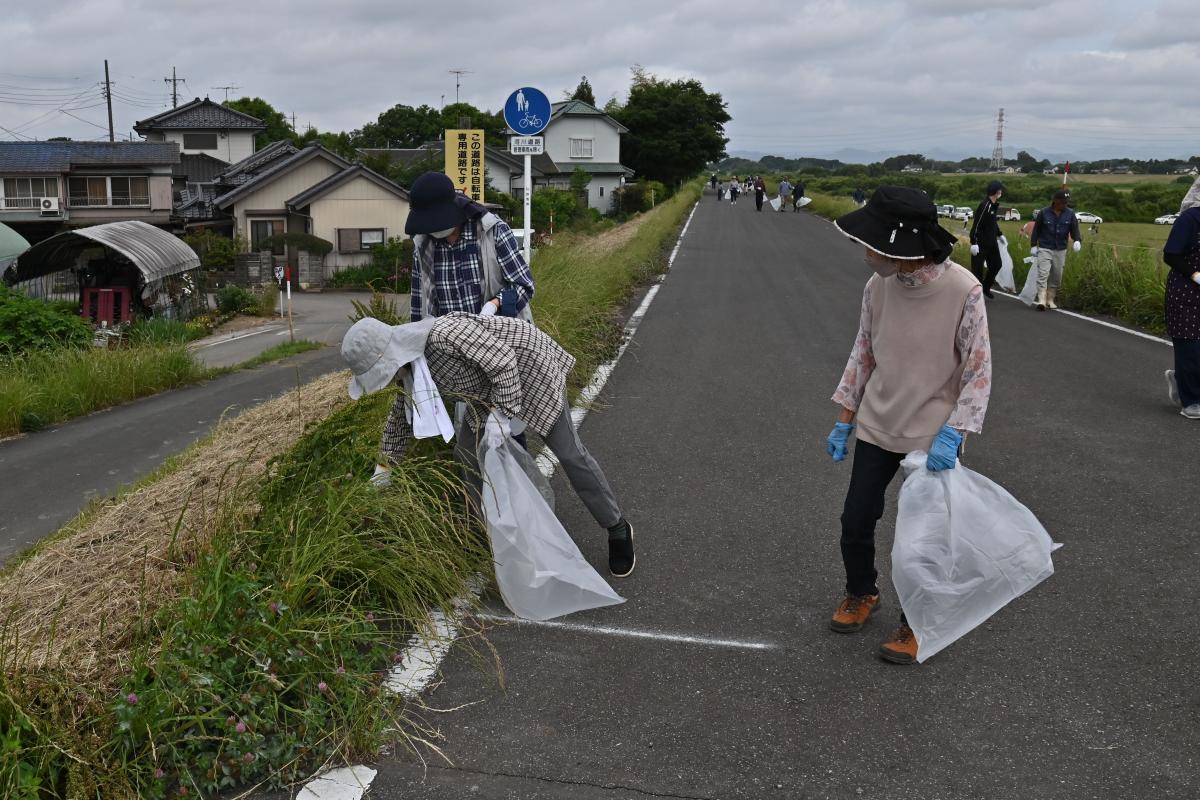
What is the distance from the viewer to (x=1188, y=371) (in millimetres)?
7762

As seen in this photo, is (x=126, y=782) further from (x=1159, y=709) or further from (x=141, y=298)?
(x=141, y=298)

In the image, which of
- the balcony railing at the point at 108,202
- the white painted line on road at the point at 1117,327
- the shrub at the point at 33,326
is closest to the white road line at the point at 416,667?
the white painted line on road at the point at 1117,327

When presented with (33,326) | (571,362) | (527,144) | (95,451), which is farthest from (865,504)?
(33,326)

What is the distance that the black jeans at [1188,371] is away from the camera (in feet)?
25.4

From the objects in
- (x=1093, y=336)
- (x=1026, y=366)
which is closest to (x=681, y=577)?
(x=1026, y=366)

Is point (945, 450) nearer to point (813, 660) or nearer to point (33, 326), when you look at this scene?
point (813, 660)

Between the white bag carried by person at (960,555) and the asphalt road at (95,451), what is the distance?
14.2 feet

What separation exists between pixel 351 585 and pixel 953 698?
2.42 meters

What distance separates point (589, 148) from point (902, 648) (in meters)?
76.3

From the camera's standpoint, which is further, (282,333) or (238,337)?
(282,333)

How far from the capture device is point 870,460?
162 inches

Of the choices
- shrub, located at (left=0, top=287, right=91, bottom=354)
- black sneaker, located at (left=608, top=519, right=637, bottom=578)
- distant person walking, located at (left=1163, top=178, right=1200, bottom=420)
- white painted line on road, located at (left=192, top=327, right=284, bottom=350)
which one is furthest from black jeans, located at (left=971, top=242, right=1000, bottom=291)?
white painted line on road, located at (left=192, top=327, right=284, bottom=350)

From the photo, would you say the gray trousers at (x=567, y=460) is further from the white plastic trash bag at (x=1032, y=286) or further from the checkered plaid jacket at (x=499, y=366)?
the white plastic trash bag at (x=1032, y=286)

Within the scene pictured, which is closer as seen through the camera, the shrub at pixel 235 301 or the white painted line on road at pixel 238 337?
the white painted line on road at pixel 238 337
